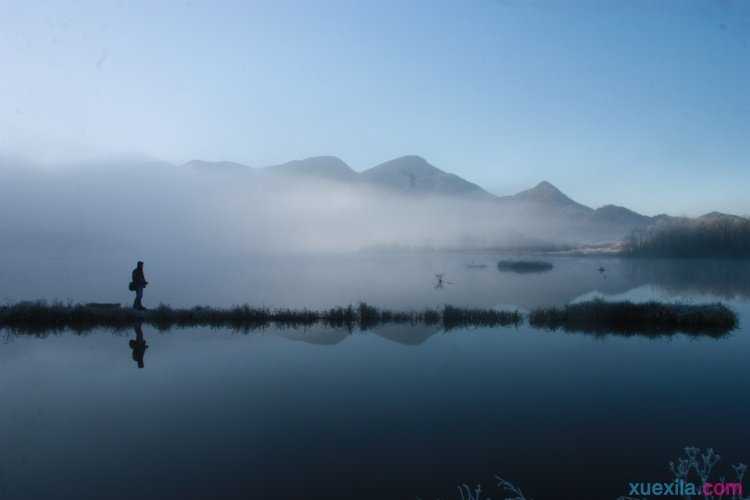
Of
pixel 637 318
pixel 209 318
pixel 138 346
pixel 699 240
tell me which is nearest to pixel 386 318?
pixel 209 318

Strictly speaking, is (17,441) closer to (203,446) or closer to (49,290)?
(203,446)

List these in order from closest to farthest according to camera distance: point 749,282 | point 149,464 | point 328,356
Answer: point 149,464 < point 328,356 < point 749,282

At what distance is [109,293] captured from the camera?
116ft

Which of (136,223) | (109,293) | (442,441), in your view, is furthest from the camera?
(136,223)

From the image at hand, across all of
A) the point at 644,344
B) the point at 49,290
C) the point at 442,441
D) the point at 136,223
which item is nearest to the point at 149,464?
the point at 442,441

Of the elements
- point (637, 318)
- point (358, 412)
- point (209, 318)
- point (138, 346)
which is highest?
point (209, 318)

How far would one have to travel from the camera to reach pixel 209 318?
72.3 feet

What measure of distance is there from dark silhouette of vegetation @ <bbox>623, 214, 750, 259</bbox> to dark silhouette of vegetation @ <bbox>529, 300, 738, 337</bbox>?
91444mm

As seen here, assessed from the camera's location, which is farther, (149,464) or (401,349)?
(401,349)

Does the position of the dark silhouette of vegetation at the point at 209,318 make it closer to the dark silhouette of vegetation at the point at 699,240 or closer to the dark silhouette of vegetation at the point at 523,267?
the dark silhouette of vegetation at the point at 523,267

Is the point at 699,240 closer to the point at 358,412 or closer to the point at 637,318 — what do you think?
the point at 637,318

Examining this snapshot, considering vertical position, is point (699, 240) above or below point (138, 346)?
above

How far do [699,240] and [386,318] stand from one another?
105m

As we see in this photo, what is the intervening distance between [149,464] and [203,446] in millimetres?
1007
